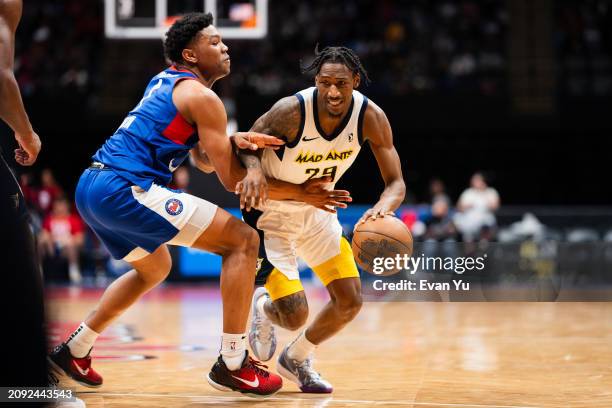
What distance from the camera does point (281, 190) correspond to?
4852 mm

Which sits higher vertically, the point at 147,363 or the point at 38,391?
the point at 38,391

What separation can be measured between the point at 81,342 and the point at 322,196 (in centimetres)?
153

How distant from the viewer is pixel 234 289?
14.4 ft

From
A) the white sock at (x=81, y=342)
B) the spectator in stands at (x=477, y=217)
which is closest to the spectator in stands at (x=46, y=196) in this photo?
the spectator in stands at (x=477, y=217)

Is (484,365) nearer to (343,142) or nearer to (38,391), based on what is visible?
(343,142)

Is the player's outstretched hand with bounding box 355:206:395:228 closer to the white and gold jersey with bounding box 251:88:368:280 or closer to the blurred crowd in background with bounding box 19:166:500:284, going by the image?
the white and gold jersey with bounding box 251:88:368:280

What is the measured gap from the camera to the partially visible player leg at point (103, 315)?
468 cm

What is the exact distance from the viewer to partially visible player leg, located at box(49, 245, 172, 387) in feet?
15.3

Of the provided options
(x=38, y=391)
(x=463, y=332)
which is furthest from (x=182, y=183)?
(x=38, y=391)

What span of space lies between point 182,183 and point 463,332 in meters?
6.44

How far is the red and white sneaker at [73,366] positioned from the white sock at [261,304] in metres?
1.08

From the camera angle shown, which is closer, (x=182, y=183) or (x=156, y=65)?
(x=182, y=183)

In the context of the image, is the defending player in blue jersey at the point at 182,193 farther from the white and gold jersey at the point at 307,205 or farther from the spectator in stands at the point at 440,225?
the spectator in stands at the point at 440,225

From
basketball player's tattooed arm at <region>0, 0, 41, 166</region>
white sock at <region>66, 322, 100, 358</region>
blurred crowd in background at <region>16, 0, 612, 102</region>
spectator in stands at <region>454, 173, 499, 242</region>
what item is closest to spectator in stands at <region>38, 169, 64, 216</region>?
blurred crowd in background at <region>16, 0, 612, 102</region>
